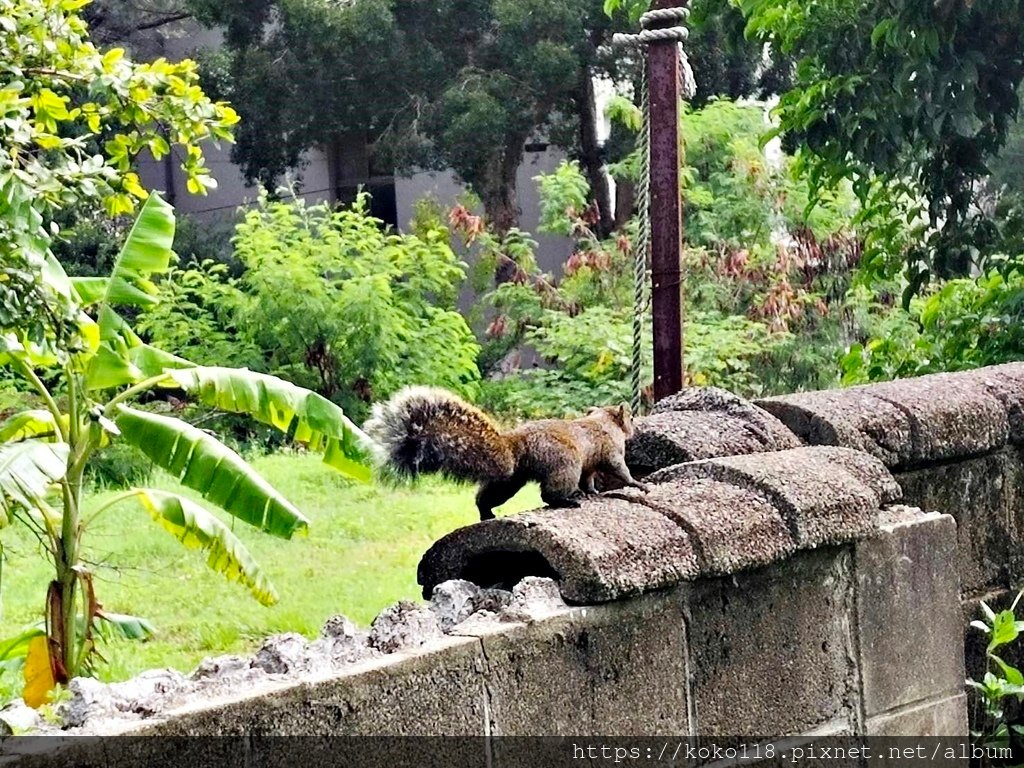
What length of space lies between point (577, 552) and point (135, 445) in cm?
329

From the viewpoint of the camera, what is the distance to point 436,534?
7023 mm

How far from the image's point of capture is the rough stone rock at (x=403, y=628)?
7.25ft

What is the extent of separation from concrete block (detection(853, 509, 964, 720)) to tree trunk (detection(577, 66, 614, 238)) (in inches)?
519

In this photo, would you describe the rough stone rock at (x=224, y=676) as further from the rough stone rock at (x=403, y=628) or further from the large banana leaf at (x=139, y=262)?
the large banana leaf at (x=139, y=262)

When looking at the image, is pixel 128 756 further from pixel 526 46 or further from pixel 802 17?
pixel 526 46

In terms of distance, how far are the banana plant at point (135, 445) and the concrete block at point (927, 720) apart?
247 centimetres

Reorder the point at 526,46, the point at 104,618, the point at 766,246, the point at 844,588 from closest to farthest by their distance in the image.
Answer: the point at 844,588
the point at 104,618
the point at 766,246
the point at 526,46

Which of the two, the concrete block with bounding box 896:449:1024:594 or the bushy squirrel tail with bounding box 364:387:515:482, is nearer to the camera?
the bushy squirrel tail with bounding box 364:387:515:482

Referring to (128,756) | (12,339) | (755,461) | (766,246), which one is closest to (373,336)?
(766,246)

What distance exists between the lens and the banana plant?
4.78 m

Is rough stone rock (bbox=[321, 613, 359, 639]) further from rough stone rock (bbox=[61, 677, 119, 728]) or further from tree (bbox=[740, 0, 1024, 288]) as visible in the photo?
tree (bbox=[740, 0, 1024, 288])

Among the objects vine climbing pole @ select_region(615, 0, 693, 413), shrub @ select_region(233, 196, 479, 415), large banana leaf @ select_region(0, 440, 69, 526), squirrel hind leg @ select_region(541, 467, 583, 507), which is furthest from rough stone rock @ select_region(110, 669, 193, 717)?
shrub @ select_region(233, 196, 479, 415)

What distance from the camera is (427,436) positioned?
9.70 feet

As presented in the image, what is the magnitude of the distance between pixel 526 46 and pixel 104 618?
11737 millimetres
